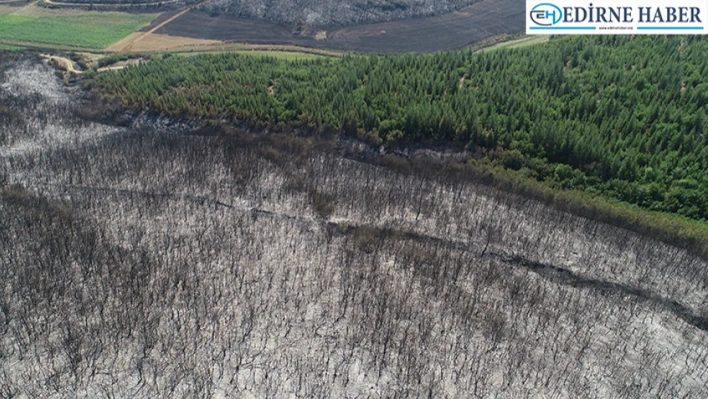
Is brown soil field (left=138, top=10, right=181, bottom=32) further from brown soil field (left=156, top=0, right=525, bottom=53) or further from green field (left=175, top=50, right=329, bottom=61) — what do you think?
green field (left=175, top=50, right=329, bottom=61)

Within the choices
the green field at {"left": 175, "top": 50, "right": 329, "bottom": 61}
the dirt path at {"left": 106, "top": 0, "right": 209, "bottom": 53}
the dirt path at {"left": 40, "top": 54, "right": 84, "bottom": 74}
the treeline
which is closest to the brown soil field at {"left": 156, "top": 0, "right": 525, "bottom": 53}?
the dirt path at {"left": 106, "top": 0, "right": 209, "bottom": 53}

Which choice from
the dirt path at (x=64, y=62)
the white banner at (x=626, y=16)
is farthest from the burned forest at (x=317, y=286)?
the white banner at (x=626, y=16)

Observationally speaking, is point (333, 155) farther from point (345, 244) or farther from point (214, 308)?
point (214, 308)

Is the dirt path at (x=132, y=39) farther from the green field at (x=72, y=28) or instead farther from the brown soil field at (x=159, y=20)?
the green field at (x=72, y=28)

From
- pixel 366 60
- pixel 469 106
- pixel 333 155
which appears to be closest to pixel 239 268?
pixel 333 155

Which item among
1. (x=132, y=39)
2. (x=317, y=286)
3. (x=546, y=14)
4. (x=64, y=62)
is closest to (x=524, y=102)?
(x=546, y=14)
